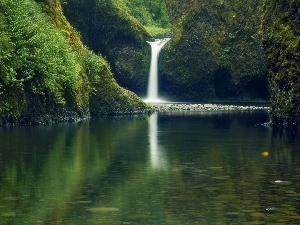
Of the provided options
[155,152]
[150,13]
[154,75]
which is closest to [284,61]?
[155,152]

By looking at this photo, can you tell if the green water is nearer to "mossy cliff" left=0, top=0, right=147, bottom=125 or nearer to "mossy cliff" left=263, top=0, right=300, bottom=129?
"mossy cliff" left=263, top=0, right=300, bottom=129

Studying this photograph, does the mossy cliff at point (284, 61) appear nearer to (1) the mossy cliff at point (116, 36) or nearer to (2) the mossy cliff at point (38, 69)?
(2) the mossy cliff at point (38, 69)

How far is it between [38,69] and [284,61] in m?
19.3

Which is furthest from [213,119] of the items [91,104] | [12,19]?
[12,19]

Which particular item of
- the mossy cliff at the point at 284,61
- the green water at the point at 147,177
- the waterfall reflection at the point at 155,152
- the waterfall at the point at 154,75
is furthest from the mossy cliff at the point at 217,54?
the green water at the point at 147,177

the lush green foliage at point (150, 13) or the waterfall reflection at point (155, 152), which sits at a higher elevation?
the lush green foliage at point (150, 13)

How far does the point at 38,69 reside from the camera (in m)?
71.6

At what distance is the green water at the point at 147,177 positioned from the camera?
27641 mm

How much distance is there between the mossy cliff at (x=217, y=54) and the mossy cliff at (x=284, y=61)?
5267 centimetres

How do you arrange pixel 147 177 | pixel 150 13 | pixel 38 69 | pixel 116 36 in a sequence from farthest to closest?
pixel 150 13 < pixel 116 36 < pixel 38 69 < pixel 147 177

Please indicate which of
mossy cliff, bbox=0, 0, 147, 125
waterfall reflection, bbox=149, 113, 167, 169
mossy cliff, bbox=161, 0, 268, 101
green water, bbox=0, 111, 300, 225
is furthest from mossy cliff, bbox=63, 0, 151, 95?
green water, bbox=0, 111, 300, 225

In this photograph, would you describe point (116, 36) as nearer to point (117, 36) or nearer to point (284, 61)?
point (117, 36)

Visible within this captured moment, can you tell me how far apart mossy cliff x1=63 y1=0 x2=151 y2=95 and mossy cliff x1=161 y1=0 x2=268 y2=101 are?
14.7ft

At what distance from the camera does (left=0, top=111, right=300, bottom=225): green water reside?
27.6m
